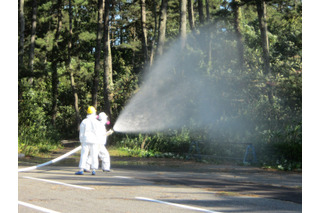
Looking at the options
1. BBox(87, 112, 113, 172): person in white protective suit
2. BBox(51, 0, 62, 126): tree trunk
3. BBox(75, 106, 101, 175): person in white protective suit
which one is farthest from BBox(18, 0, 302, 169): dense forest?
BBox(75, 106, 101, 175): person in white protective suit

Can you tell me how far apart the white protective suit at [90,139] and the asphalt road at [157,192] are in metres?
0.46

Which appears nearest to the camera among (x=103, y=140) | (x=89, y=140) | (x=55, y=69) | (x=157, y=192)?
(x=157, y=192)

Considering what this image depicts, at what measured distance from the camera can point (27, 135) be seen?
2583cm

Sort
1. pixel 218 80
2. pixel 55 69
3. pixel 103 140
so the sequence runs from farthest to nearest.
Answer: pixel 55 69
pixel 218 80
pixel 103 140

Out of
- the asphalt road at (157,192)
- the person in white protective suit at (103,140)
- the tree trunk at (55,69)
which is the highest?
the tree trunk at (55,69)

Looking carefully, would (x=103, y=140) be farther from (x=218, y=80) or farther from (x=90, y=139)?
(x=218, y=80)

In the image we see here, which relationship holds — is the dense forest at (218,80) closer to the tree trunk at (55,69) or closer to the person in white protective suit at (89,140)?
the tree trunk at (55,69)

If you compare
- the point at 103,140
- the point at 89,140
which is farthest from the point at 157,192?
the point at 103,140

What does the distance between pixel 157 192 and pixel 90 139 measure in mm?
3969

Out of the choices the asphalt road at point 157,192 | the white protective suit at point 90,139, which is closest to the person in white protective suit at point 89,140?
the white protective suit at point 90,139

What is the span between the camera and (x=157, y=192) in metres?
11.0

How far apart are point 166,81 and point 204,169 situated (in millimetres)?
9661

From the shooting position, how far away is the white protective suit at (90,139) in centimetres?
1418
